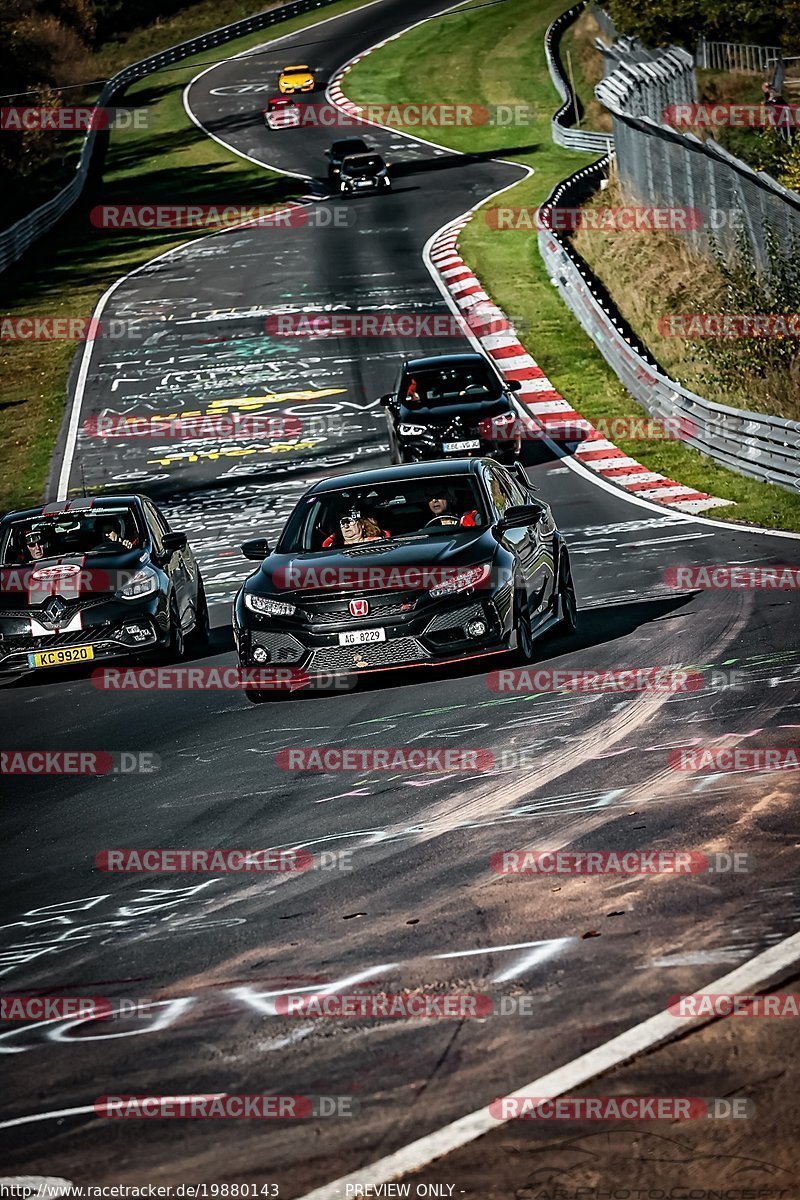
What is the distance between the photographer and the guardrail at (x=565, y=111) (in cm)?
5484

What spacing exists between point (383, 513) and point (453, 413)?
35.2ft

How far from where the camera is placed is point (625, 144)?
40.8 m

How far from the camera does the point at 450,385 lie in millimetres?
25094

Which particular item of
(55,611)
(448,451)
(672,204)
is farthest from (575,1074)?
(672,204)

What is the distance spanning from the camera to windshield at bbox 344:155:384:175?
52.6 meters

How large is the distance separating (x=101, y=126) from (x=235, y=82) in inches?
394

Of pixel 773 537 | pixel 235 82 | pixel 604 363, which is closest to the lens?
pixel 773 537

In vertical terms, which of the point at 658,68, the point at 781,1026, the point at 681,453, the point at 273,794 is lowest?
the point at 681,453

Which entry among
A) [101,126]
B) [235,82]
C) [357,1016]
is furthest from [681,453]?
[235,82]

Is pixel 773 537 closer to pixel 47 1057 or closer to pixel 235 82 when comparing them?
pixel 47 1057

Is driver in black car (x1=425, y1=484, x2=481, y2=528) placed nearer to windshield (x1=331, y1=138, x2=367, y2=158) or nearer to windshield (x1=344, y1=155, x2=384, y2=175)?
windshield (x1=344, y1=155, x2=384, y2=175)

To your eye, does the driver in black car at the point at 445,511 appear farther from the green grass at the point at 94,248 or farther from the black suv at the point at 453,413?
the green grass at the point at 94,248

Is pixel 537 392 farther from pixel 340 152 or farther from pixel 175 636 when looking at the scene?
pixel 340 152

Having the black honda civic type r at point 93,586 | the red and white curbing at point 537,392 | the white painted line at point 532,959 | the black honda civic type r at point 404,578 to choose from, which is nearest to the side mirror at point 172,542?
the black honda civic type r at point 93,586
